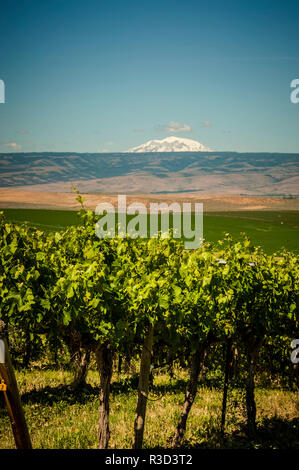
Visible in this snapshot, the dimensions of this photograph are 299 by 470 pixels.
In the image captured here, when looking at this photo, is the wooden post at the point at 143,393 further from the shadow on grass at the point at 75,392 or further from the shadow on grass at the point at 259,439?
the shadow on grass at the point at 75,392

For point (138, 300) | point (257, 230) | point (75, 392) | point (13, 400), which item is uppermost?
point (138, 300)

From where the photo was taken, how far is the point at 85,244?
905 centimetres

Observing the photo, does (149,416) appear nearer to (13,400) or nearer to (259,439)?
(259,439)

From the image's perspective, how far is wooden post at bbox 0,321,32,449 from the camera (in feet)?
16.3

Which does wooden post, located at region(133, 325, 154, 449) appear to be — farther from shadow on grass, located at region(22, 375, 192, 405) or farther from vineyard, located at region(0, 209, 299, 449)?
shadow on grass, located at region(22, 375, 192, 405)

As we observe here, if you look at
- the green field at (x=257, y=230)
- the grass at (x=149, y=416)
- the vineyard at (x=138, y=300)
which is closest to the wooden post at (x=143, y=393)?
the vineyard at (x=138, y=300)

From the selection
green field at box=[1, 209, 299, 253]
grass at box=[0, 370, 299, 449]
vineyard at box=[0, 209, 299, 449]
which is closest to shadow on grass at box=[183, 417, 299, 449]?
grass at box=[0, 370, 299, 449]

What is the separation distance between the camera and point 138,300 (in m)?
6.74

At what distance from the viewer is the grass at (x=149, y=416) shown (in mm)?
9070

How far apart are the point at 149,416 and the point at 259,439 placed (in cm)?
295

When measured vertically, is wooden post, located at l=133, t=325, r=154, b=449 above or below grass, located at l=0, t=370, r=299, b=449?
above

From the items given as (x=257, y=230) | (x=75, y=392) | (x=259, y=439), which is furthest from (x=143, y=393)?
(x=257, y=230)

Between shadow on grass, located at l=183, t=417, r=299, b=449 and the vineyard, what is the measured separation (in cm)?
18
